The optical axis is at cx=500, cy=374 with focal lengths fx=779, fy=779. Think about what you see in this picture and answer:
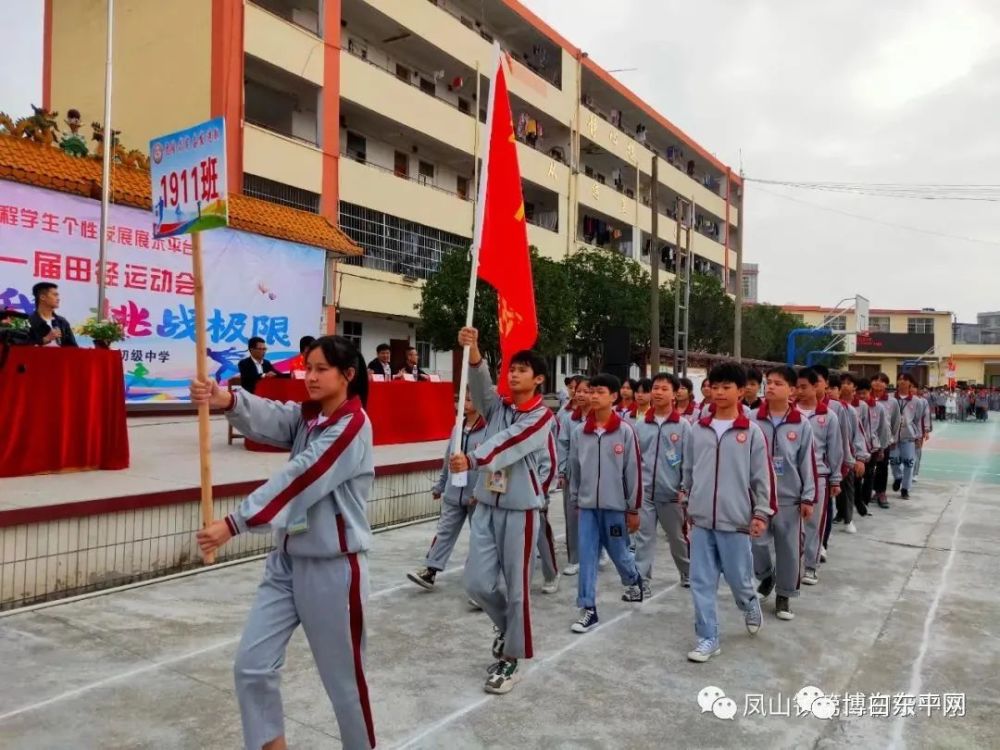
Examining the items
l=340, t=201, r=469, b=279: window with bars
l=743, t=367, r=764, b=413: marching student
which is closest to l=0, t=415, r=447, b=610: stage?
l=743, t=367, r=764, b=413: marching student

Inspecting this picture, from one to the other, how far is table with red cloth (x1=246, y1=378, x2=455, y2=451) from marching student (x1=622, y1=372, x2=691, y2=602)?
A: 4045mm

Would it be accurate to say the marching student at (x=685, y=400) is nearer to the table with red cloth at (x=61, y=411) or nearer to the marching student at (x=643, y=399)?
the marching student at (x=643, y=399)

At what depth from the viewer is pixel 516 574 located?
3701 mm

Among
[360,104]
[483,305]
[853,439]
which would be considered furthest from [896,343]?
[853,439]

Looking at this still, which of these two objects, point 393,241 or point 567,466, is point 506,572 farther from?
point 393,241

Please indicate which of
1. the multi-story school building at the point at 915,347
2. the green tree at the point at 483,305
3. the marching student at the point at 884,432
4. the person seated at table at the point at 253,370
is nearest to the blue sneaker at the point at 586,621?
the person seated at table at the point at 253,370

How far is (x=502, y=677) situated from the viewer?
355 centimetres

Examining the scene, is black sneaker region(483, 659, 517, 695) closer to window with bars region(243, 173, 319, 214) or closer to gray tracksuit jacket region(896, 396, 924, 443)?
gray tracksuit jacket region(896, 396, 924, 443)

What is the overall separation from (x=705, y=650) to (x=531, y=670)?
3.08 ft

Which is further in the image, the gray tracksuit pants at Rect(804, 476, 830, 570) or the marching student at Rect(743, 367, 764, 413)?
the marching student at Rect(743, 367, 764, 413)

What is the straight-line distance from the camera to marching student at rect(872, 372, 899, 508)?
32.1 feet

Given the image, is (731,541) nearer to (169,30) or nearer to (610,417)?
(610,417)

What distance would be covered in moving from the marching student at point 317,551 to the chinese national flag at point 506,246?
1.52m

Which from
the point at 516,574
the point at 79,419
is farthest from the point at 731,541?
the point at 79,419
